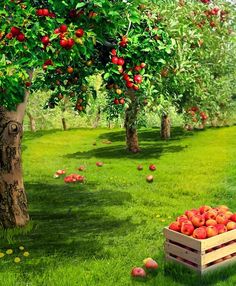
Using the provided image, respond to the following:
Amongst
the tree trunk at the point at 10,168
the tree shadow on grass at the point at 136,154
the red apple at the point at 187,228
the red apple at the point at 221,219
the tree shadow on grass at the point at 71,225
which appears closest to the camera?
the red apple at the point at 187,228

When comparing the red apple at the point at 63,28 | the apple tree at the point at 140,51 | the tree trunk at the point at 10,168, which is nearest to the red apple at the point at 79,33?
the red apple at the point at 63,28

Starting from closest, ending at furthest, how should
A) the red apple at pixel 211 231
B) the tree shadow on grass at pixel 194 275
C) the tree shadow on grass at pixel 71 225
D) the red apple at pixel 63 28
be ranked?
the red apple at pixel 63 28, the tree shadow on grass at pixel 194 275, the red apple at pixel 211 231, the tree shadow on grass at pixel 71 225

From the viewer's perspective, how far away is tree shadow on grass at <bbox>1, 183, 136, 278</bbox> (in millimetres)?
10664

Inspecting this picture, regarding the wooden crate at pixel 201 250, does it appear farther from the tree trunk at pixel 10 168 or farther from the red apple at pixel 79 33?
the tree trunk at pixel 10 168

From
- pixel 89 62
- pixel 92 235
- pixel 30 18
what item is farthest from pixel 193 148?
pixel 30 18

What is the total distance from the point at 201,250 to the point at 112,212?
5802 mm

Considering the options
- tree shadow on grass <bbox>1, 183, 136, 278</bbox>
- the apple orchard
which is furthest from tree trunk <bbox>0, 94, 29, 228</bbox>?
tree shadow on grass <bbox>1, 183, 136, 278</bbox>

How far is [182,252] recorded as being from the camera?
903 cm

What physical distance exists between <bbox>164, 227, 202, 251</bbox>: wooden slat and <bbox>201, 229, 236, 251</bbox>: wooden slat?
0.12 metres

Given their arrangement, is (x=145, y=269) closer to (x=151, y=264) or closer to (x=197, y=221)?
(x=151, y=264)

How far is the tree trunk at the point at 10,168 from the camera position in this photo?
12.2 metres

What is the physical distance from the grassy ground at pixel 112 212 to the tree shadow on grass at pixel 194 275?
0.7 inches

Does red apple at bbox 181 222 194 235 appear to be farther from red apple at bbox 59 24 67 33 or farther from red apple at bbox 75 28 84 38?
red apple at bbox 59 24 67 33

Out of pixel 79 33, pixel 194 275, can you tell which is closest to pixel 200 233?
pixel 194 275
